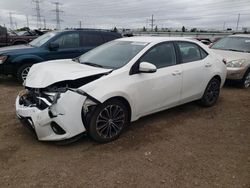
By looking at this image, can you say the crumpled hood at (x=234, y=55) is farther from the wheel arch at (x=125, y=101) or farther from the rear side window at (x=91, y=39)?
the wheel arch at (x=125, y=101)

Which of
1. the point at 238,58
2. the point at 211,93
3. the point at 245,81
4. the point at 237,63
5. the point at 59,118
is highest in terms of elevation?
the point at 238,58

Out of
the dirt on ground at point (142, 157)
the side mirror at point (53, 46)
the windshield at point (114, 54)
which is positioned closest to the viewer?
the dirt on ground at point (142, 157)

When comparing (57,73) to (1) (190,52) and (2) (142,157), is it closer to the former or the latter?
(2) (142,157)

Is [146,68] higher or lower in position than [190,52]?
lower

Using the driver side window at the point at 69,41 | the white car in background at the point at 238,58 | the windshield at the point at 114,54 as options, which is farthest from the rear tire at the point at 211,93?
the driver side window at the point at 69,41

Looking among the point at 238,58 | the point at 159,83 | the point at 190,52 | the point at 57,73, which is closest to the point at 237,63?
the point at 238,58

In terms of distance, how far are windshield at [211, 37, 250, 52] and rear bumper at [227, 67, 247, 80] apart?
3.43 ft

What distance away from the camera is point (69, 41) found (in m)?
8.05

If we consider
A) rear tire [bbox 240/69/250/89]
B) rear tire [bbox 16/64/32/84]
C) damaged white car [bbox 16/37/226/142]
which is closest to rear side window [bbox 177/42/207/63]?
damaged white car [bbox 16/37/226/142]

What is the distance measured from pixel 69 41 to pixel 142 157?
5556 mm

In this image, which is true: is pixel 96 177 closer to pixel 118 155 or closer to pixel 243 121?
pixel 118 155

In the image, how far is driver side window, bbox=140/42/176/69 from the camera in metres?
4.39

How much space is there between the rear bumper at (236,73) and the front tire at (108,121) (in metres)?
4.85

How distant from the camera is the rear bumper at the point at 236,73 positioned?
7.59 meters
